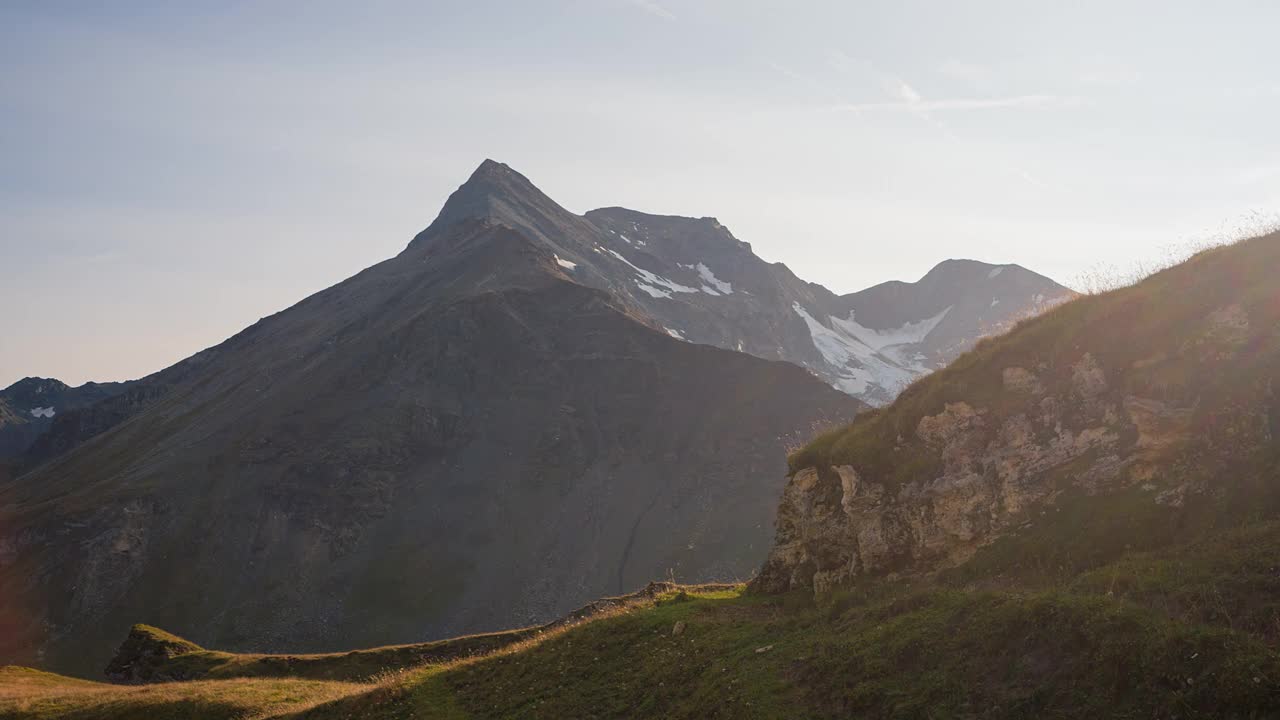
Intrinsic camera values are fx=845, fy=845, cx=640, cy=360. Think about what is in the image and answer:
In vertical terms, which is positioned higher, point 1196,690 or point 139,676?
point 1196,690

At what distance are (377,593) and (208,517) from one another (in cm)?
3275

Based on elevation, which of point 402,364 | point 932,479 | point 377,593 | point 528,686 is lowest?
point 377,593

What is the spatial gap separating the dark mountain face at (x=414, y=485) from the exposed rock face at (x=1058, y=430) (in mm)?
109522

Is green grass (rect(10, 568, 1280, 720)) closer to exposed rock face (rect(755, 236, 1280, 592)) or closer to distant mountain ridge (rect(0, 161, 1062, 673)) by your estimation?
exposed rock face (rect(755, 236, 1280, 592))

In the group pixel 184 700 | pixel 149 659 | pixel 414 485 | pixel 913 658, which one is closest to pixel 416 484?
pixel 414 485

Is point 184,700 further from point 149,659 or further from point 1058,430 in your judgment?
point 1058,430

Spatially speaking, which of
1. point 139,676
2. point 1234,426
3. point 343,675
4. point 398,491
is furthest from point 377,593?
point 1234,426

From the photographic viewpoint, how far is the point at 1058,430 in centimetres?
1961

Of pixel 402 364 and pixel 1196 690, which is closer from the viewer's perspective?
pixel 1196 690

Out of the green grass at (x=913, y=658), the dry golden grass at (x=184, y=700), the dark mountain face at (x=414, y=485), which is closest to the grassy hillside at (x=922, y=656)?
the green grass at (x=913, y=658)

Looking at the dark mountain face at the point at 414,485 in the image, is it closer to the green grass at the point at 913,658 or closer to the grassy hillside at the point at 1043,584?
the green grass at the point at 913,658

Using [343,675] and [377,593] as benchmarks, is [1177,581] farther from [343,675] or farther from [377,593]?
[377,593]

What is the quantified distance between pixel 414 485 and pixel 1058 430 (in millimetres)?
149146

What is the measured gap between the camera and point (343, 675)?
41875mm
